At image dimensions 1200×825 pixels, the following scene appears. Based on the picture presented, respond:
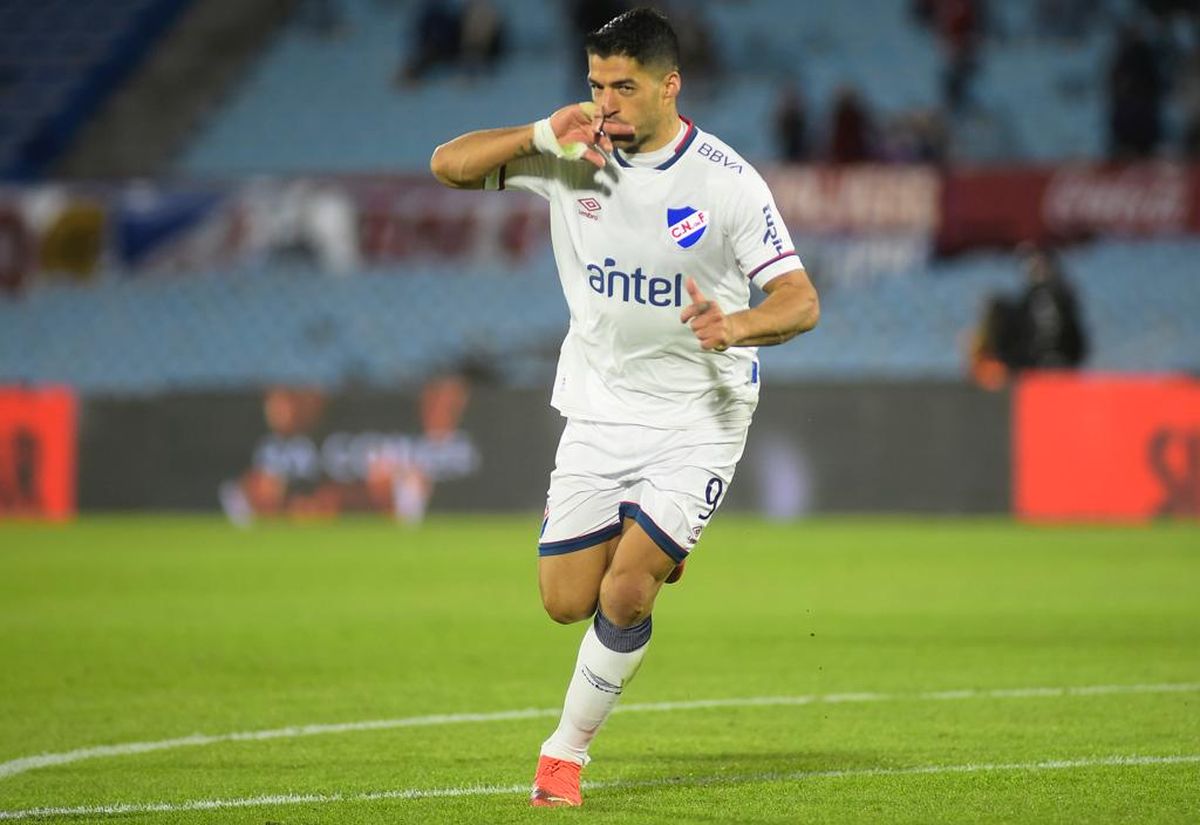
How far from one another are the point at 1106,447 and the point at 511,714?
1041 centimetres

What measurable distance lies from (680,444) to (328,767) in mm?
1435

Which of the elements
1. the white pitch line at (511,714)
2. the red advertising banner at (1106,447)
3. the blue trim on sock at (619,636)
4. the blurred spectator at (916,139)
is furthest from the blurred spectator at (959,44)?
the blue trim on sock at (619,636)

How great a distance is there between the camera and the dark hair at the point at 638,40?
538 centimetres

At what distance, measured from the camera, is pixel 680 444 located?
224 inches

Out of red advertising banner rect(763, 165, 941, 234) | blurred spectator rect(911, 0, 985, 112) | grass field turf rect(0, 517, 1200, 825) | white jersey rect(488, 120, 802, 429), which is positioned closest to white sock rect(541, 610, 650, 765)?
grass field turf rect(0, 517, 1200, 825)

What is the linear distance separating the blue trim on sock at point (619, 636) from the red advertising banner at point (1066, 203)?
15681 mm

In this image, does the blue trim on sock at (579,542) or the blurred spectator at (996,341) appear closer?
the blue trim on sock at (579,542)

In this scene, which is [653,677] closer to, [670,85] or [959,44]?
[670,85]

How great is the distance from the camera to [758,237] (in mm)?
5457

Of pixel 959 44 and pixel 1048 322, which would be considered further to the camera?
pixel 959 44

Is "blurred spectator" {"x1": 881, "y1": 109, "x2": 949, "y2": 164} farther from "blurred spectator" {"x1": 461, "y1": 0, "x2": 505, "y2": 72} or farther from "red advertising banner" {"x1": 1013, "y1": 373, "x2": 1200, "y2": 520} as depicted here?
"blurred spectator" {"x1": 461, "y1": 0, "x2": 505, "y2": 72}

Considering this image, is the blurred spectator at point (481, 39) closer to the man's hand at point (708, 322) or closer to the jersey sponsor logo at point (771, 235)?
the jersey sponsor logo at point (771, 235)

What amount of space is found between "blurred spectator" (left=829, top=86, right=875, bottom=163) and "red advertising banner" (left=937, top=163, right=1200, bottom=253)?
0.96 metres

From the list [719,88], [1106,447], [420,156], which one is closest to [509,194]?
[420,156]
